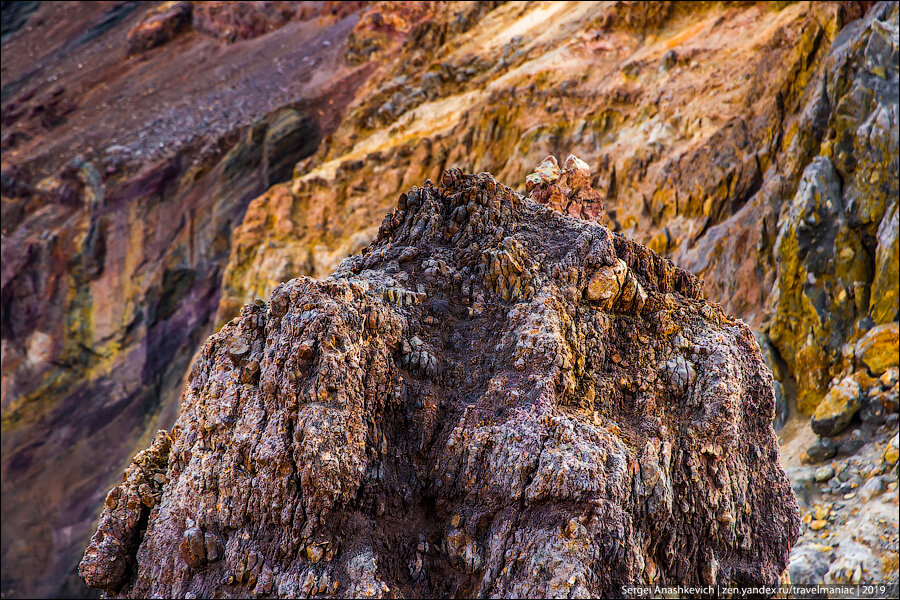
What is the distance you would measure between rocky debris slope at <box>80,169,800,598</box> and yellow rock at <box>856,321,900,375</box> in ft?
34.5

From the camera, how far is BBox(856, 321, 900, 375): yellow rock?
51.3 ft

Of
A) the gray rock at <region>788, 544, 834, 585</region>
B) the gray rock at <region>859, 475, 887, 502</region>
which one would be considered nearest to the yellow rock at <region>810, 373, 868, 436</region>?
the gray rock at <region>859, 475, 887, 502</region>

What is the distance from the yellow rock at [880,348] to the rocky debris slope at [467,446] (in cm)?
1051

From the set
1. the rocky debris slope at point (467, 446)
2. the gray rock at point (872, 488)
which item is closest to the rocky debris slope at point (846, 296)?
the gray rock at point (872, 488)

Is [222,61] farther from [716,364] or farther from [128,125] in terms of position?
[716,364]

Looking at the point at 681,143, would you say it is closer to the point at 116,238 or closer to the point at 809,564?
the point at 809,564

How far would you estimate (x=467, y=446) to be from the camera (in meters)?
6.07

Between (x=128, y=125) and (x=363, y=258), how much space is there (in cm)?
4018

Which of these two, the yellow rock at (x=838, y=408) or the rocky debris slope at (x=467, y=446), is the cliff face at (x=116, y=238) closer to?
the yellow rock at (x=838, y=408)

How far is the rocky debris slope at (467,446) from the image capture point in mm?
5656

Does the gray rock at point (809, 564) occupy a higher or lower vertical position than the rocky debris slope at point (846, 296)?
lower

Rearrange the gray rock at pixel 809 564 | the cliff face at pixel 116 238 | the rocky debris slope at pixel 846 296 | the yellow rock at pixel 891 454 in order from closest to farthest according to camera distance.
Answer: the gray rock at pixel 809 564
the yellow rock at pixel 891 454
the rocky debris slope at pixel 846 296
the cliff face at pixel 116 238

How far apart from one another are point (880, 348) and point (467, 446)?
13.4 metres

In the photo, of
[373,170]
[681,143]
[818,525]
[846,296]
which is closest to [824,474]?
[818,525]
